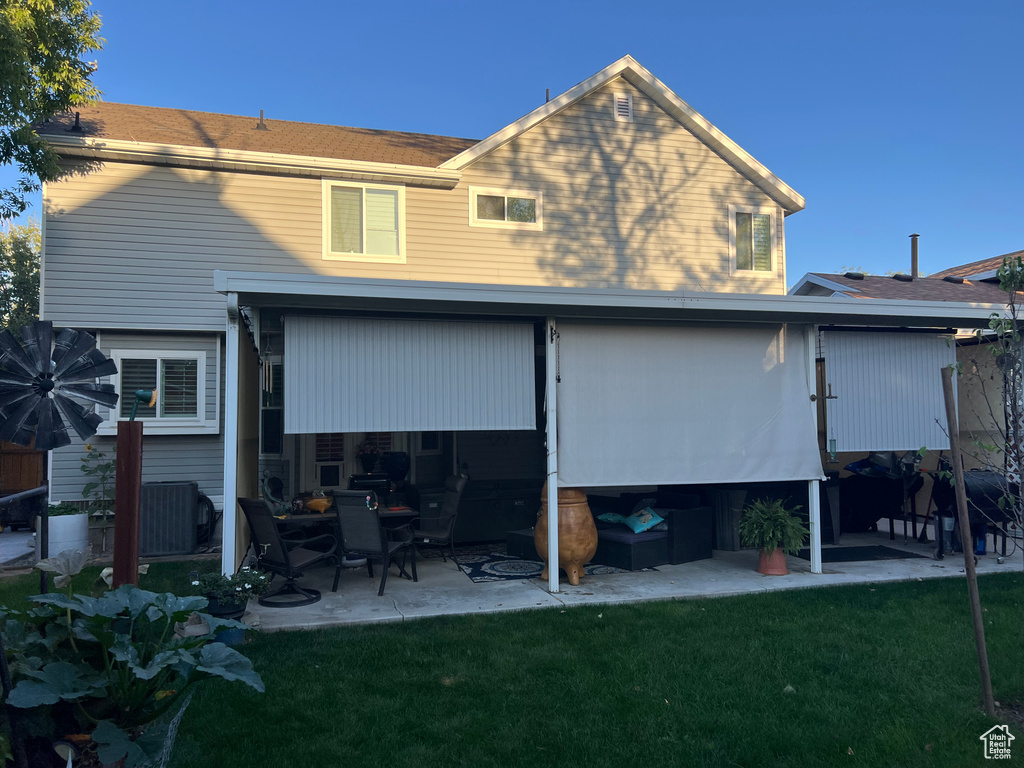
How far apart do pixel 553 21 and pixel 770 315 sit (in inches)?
601

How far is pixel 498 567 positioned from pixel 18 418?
184 inches

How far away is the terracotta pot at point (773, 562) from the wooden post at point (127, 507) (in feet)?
18.7

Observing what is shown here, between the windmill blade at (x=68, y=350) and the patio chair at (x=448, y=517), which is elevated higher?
the windmill blade at (x=68, y=350)

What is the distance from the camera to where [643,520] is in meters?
7.52

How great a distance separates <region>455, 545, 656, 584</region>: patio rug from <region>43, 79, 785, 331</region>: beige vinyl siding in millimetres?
4274

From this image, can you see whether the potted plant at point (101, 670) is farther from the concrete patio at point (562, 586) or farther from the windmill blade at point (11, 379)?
the concrete patio at point (562, 586)

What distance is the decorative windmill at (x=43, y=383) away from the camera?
14.4 ft

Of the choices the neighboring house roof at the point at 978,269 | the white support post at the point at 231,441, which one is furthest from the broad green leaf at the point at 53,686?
the neighboring house roof at the point at 978,269

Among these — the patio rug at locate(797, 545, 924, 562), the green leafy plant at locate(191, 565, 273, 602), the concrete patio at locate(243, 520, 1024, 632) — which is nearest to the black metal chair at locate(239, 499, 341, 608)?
the concrete patio at locate(243, 520, 1024, 632)

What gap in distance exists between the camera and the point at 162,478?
29.9ft

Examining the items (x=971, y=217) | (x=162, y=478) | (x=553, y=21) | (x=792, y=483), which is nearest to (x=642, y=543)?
(x=792, y=483)

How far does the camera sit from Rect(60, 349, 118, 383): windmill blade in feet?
15.3

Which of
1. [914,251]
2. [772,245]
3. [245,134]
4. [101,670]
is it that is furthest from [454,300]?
[914,251]

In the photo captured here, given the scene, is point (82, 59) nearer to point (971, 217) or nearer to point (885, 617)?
point (885, 617)
